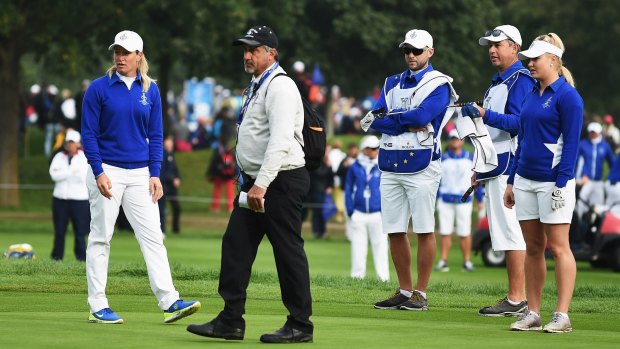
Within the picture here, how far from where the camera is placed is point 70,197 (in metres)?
20.7

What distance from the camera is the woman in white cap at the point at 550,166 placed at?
11117mm

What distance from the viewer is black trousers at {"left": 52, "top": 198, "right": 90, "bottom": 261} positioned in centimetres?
2080

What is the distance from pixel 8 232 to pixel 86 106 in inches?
735

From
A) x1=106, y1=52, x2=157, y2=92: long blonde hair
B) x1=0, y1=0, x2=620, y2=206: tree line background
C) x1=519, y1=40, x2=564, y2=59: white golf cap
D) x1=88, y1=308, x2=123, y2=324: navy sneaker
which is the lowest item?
x1=88, y1=308, x2=123, y2=324: navy sneaker

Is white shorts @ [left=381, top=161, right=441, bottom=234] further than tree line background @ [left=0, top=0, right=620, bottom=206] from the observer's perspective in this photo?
No

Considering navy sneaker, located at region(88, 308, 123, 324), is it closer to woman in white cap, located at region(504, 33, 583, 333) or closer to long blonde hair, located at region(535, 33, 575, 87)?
woman in white cap, located at region(504, 33, 583, 333)

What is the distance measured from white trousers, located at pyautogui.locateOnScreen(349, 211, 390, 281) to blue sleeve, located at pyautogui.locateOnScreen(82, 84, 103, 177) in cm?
800

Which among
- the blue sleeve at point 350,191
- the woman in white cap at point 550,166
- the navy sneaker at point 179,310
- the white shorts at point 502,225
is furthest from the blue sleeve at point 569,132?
the blue sleeve at point 350,191

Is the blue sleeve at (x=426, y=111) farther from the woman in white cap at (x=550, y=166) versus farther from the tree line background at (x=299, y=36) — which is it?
the tree line background at (x=299, y=36)

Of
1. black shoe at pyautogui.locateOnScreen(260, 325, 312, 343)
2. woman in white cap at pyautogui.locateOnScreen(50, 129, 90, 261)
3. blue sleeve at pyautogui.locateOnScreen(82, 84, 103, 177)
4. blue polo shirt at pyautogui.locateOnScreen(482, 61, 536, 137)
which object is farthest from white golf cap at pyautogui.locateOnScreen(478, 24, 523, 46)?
woman in white cap at pyautogui.locateOnScreen(50, 129, 90, 261)

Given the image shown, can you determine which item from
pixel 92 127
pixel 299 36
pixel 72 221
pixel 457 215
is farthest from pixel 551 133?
pixel 299 36

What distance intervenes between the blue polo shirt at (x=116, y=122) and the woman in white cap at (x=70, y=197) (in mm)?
9120

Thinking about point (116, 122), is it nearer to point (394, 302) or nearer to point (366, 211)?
point (394, 302)

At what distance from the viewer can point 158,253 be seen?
38.3 feet
